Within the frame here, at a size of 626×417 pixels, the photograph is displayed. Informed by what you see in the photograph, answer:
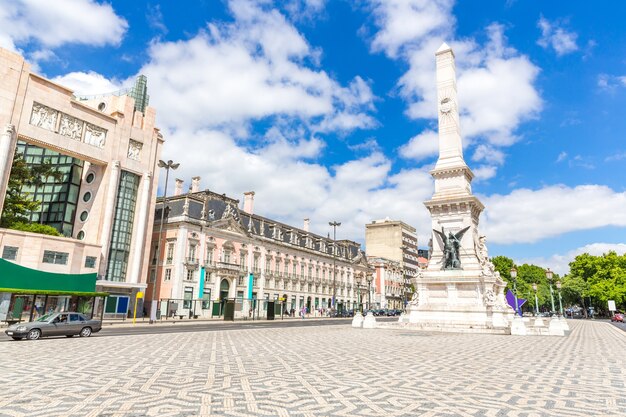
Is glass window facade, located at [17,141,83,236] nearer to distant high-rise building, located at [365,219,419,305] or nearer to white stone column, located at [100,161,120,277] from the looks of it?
white stone column, located at [100,161,120,277]

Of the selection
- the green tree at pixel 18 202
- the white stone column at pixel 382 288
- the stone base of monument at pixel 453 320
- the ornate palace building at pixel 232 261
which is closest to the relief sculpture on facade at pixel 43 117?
the green tree at pixel 18 202

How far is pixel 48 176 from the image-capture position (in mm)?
46125

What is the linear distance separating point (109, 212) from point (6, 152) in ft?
35.0

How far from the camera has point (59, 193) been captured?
153 feet

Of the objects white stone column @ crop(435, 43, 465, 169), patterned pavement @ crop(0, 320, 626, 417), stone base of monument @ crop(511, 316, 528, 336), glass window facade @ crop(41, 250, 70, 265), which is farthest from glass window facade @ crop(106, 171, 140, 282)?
stone base of monument @ crop(511, 316, 528, 336)

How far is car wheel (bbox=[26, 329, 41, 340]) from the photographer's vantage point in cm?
1758

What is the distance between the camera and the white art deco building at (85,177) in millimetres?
36500

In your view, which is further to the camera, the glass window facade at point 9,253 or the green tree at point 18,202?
the green tree at point 18,202

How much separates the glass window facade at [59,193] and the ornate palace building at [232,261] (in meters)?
10.6

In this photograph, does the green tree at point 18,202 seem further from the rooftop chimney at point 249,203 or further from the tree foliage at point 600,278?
the tree foliage at point 600,278

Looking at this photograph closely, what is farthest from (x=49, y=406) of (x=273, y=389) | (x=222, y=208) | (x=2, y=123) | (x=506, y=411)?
(x=222, y=208)

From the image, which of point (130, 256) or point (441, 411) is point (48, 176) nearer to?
point (130, 256)

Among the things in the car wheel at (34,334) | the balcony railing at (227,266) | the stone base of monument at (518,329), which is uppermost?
the balcony railing at (227,266)

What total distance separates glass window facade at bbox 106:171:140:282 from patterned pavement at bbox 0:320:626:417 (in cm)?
3240
